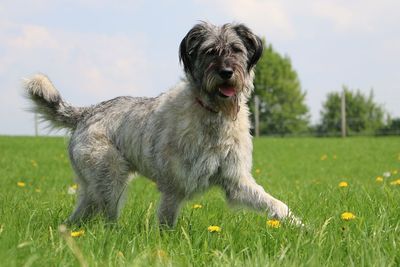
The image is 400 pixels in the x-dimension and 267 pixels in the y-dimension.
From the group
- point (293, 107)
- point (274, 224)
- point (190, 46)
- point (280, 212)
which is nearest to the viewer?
point (274, 224)

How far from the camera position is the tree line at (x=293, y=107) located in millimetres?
50156

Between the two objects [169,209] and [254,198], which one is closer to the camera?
[254,198]

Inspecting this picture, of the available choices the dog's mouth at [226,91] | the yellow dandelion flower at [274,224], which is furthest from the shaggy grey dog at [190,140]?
the yellow dandelion flower at [274,224]

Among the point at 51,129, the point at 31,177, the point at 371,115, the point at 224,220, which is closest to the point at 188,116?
the point at 224,220

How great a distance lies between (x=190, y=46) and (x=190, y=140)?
2.87ft

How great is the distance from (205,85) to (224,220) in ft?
3.87

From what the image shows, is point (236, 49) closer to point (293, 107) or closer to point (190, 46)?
point (190, 46)

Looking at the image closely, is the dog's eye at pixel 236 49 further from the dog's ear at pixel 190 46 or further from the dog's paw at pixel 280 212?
the dog's paw at pixel 280 212

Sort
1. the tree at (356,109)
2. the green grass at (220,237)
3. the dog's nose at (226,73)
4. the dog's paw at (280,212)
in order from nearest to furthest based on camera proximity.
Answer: the green grass at (220,237) < the dog's paw at (280,212) < the dog's nose at (226,73) < the tree at (356,109)

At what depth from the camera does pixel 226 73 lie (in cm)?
464

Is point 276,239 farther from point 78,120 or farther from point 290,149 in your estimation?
point 290,149

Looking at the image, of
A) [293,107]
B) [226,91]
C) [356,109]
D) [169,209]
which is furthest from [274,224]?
[356,109]

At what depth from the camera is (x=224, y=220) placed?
468 cm

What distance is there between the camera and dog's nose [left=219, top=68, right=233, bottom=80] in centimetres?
462
